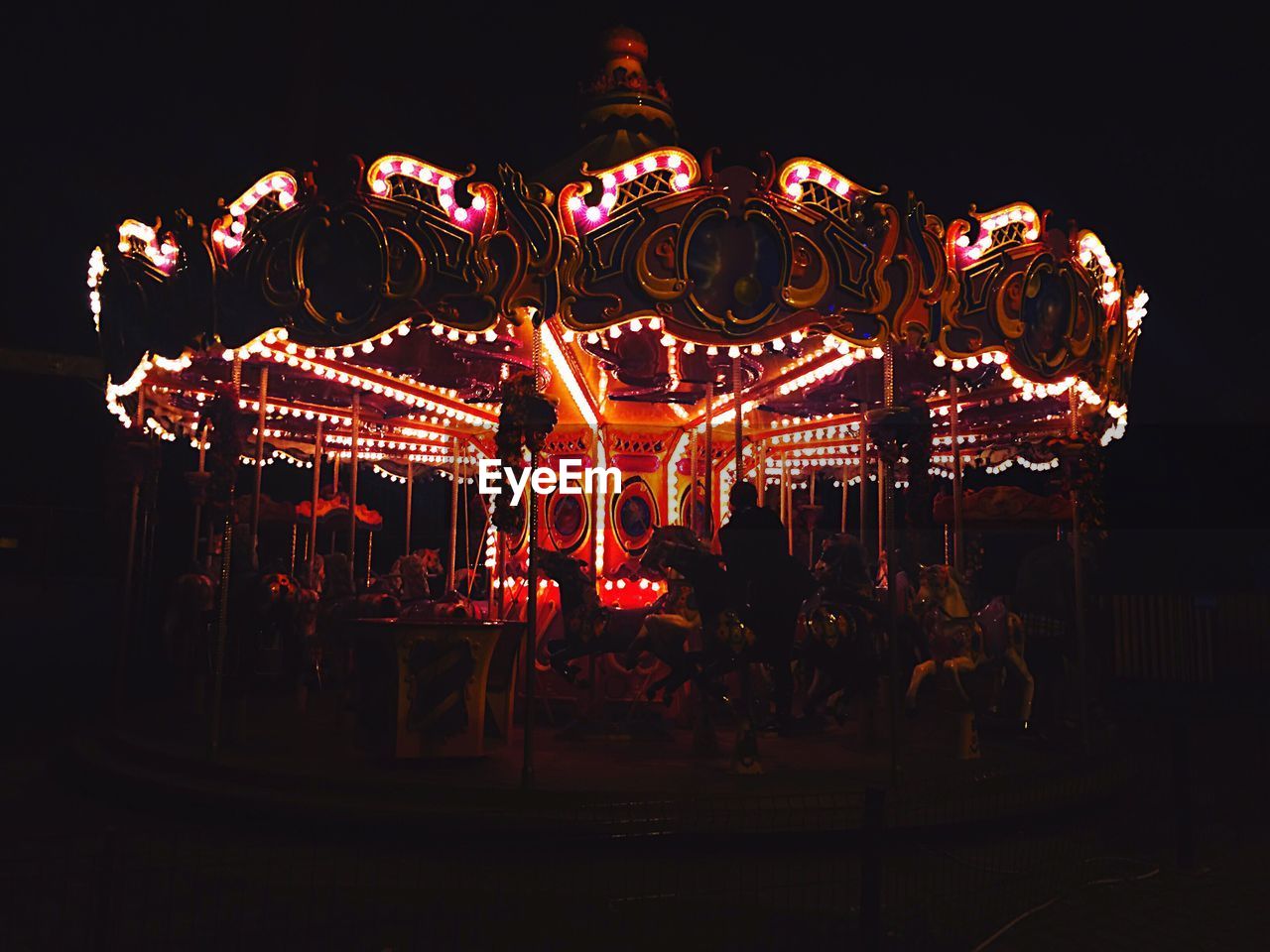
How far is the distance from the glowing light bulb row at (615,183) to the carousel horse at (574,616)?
2497mm

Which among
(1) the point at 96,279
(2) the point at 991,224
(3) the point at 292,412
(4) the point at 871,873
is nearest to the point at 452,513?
(3) the point at 292,412

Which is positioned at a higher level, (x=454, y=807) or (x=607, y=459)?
(x=607, y=459)

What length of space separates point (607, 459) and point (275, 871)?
18.8ft

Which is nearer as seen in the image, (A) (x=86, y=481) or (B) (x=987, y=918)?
(B) (x=987, y=918)

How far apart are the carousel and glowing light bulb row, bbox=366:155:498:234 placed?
15mm

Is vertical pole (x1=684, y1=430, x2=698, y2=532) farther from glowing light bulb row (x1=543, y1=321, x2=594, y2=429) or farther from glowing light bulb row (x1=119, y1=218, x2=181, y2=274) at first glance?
glowing light bulb row (x1=119, y1=218, x2=181, y2=274)

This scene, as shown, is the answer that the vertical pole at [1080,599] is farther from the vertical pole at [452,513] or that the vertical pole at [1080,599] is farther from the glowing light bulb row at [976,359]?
the vertical pole at [452,513]

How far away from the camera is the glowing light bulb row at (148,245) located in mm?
8219

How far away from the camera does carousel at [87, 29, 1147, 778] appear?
279 inches

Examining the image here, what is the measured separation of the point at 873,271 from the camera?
24.1ft

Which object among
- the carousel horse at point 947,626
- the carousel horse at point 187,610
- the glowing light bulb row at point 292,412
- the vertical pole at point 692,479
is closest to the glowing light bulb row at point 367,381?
the glowing light bulb row at point 292,412

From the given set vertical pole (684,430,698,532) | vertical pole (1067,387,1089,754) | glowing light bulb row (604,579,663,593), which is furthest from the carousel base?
vertical pole (684,430,698,532)

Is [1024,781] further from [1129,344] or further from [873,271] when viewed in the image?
[1129,344]

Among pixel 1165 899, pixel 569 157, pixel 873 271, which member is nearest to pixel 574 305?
pixel 873 271
